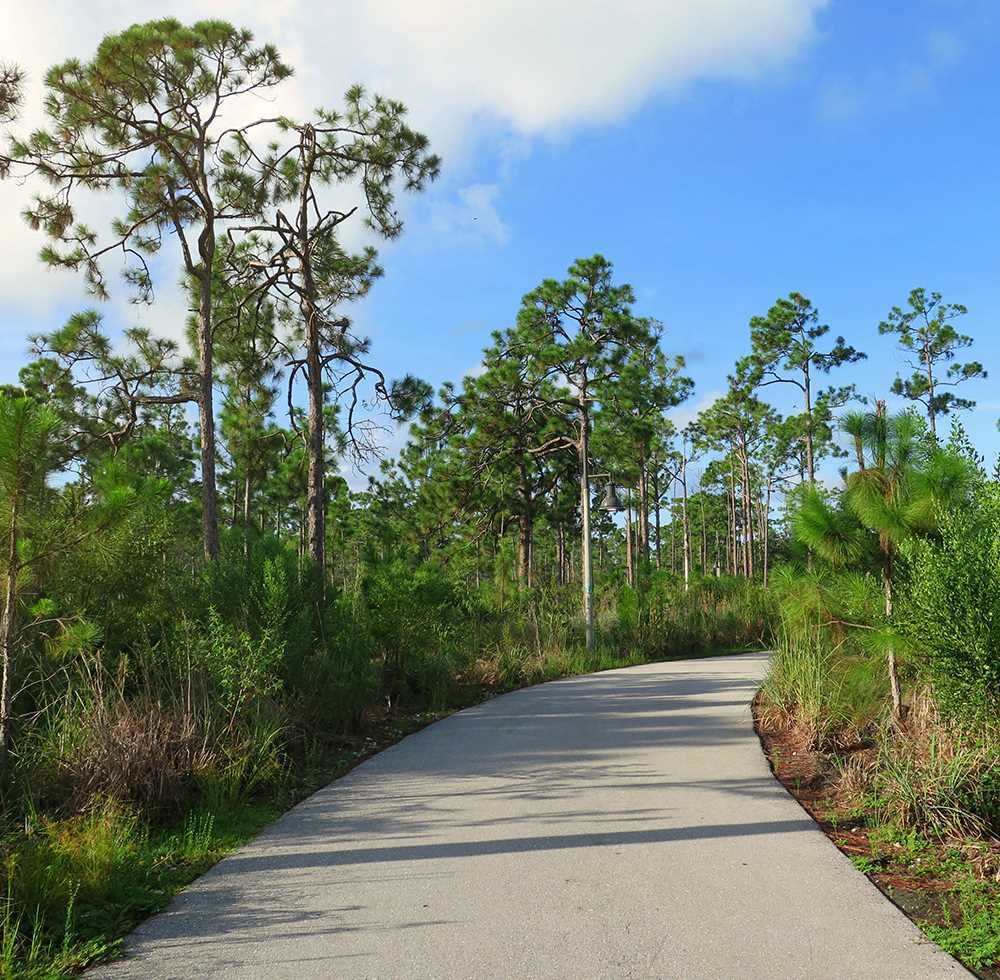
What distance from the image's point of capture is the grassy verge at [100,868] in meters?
3.58

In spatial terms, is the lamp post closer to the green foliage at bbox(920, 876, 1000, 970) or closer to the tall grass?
the tall grass

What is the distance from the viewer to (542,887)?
14.0 ft

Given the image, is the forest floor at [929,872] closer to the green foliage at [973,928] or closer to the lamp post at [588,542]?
the green foliage at [973,928]

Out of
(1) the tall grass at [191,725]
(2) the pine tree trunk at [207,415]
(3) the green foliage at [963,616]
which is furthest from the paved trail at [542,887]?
(2) the pine tree trunk at [207,415]

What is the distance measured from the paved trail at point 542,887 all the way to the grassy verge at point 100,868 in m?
0.19

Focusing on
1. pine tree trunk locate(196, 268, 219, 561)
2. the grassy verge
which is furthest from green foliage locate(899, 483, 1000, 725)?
pine tree trunk locate(196, 268, 219, 561)

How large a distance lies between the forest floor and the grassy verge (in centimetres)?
379

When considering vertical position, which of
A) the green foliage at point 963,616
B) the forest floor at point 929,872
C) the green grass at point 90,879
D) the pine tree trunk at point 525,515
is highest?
the pine tree trunk at point 525,515

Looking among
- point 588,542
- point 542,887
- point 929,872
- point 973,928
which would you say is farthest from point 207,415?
point 973,928

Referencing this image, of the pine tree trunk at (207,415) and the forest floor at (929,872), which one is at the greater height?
the pine tree trunk at (207,415)

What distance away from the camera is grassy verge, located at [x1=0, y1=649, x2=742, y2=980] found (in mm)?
3576

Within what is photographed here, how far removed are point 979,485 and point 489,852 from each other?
4575mm

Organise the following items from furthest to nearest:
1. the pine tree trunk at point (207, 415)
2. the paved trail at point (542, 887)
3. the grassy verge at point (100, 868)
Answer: the pine tree trunk at point (207, 415) → the grassy verge at point (100, 868) → the paved trail at point (542, 887)

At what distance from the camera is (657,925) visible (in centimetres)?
380
